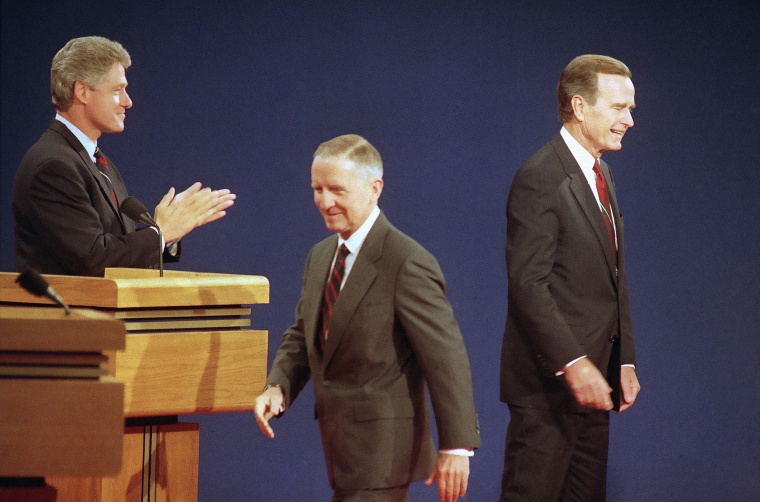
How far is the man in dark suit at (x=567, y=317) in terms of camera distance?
309 cm

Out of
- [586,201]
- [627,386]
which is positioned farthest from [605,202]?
[627,386]

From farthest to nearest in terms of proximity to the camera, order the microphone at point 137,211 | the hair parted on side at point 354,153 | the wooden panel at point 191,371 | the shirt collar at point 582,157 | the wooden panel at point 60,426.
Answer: the shirt collar at point 582,157
the microphone at point 137,211
the hair parted on side at point 354,153
the wooden panel at point 191,371
the wooden panel at point 60,426

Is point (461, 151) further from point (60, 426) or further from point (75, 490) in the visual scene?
point (60, 426)

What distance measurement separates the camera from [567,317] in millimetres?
3178

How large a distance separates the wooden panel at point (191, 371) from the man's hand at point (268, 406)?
81 millimetres

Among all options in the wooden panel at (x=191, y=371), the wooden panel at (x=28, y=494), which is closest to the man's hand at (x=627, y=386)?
the wooden panel at (x=191, y=371)

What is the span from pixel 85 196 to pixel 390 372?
114 cm

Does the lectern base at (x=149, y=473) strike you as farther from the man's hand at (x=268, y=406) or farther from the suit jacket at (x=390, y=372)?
the suit jacket at (x=390, y=372)

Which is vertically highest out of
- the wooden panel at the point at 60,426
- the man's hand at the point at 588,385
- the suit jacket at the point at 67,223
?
the suit jacket at the point at 67,223

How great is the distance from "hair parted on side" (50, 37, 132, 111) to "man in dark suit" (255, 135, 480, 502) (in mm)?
1149

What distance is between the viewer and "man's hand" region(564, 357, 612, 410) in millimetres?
3023

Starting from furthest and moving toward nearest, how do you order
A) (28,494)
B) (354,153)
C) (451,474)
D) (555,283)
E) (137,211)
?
(555,283) → (137,211) → (354,153) → (451,474) → (28,494)

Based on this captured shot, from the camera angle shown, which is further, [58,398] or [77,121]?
[77,121]

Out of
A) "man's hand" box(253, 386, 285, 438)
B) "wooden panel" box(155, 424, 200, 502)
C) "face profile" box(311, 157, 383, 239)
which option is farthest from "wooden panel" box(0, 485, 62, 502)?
"face profile" box(311, 157, 383, 239)
